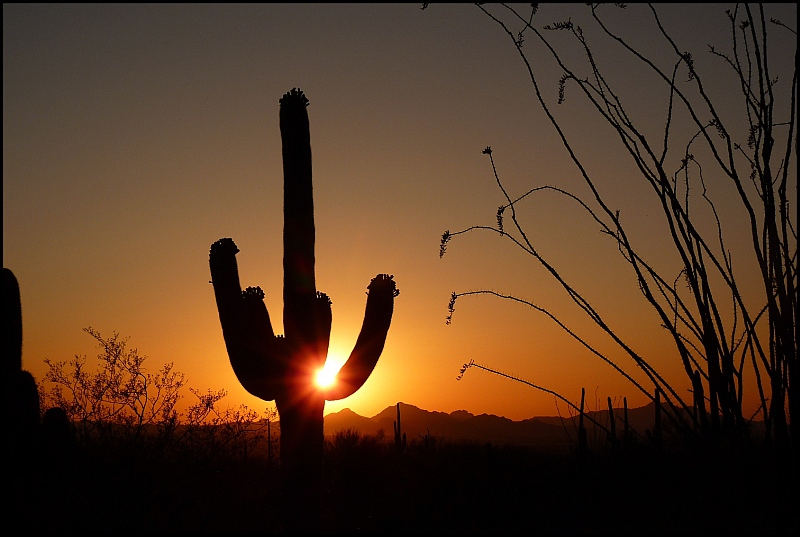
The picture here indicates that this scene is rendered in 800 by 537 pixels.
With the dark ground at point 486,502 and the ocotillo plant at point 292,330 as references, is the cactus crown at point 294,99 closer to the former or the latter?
the ocotillo plant at point 292,330

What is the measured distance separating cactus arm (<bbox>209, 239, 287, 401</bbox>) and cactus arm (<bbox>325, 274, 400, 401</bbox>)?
909 mm

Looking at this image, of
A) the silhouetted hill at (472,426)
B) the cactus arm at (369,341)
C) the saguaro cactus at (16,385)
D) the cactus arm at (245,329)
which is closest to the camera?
the saguaro cactus at (16,385)

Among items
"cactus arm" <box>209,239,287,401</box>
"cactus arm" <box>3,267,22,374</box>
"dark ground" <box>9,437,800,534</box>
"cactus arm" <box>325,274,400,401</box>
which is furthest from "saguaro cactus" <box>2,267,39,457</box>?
"cactus arm" <box>325,274,400,401</box>

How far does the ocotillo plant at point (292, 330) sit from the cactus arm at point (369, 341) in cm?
6

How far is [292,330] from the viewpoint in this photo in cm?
764

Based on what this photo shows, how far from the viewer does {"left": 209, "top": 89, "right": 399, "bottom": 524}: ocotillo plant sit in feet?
23.8

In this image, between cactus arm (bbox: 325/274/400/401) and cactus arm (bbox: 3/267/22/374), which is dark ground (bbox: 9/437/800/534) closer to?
cactus arm (bbox: 3/267/22/374)

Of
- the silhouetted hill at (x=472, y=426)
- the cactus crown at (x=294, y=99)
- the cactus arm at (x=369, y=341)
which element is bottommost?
the silhouetted hill at (x=472, y=426)

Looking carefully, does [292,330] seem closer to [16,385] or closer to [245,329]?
[245,329]

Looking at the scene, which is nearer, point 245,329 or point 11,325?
point 11,325

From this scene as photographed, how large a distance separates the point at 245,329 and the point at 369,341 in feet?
5.15

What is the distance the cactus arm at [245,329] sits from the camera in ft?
23.7

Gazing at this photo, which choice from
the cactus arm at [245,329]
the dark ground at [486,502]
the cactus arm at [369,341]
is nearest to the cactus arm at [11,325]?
the dark ground at [486,502]

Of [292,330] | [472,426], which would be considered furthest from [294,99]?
[472,426]
